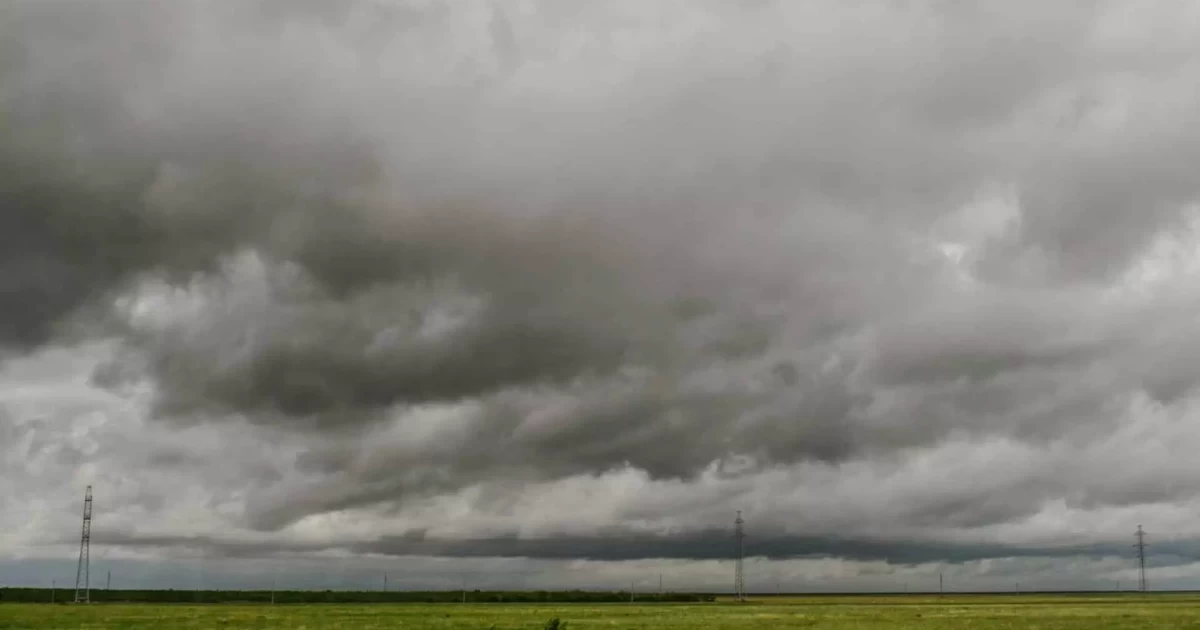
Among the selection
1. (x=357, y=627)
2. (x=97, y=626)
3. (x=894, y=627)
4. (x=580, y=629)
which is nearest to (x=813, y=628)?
(x=894, y=627)

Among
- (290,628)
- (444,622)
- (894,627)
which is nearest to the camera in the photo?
(290,628)

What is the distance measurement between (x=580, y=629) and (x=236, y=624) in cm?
3308

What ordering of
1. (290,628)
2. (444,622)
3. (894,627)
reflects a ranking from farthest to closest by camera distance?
(444,622), (894,627), (290,628)

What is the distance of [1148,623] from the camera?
10412cm

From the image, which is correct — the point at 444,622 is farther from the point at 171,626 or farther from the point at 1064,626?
the point at 1064,626

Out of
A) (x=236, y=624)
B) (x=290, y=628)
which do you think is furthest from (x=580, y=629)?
(x=236, y=624)

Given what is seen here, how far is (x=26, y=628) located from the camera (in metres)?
91.0

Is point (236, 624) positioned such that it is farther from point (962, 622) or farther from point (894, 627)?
point (962, 622)

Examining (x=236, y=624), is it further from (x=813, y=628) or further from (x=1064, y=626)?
(x=1064, y=626)

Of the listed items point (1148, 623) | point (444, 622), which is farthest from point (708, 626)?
point (1148, 623)

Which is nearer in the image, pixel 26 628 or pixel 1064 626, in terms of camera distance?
pixel 26 628

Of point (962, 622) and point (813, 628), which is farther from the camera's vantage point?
point (962, 622)

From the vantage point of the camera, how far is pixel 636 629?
3698 inches

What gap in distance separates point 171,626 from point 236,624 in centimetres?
628
